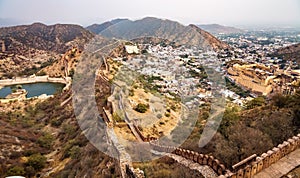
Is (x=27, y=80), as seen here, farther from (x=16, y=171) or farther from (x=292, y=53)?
(x=292, y=53)

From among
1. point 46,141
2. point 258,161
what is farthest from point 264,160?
point 46,141

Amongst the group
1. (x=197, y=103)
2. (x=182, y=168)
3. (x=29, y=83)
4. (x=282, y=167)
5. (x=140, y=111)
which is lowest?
(x=29, y=83)

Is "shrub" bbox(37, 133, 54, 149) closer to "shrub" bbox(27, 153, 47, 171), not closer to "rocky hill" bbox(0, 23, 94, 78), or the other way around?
"shrub" bbox(27, 153, 47, 171)

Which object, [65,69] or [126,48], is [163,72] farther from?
[65,69]

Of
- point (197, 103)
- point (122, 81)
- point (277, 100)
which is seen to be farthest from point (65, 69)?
point (277, 100)

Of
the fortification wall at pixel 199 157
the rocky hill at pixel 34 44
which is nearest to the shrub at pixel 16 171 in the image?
the fortification wall at pixel 199 157

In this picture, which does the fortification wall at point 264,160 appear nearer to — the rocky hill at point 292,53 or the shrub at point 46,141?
the shrub at point 46,141
